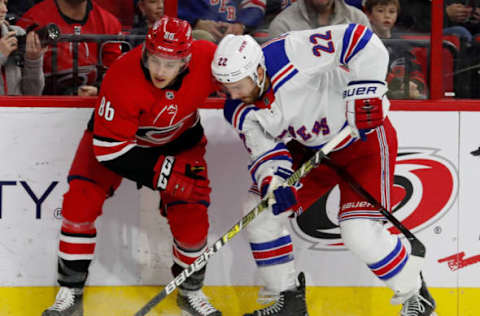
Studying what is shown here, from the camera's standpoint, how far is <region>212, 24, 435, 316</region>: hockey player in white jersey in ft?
8.85

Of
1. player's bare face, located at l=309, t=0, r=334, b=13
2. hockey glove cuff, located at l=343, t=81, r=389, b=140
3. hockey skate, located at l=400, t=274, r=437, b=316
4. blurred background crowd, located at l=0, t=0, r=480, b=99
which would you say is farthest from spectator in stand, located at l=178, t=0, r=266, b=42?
hockey skate, located at l=400, t=274, r=437, b=316

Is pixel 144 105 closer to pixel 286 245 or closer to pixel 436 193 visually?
pixel 286 245

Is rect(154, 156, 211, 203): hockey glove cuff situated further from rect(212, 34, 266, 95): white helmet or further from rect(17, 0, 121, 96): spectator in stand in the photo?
rect(17, 0, 121, 96): spectator in stand

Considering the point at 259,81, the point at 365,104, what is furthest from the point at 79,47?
the point at 365,104

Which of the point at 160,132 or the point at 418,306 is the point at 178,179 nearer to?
the point at 160,132

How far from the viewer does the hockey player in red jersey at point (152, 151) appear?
108 inches

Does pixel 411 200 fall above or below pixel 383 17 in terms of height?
below

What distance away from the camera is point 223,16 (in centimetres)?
316

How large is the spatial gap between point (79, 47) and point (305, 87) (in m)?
0.98

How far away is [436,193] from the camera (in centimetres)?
324

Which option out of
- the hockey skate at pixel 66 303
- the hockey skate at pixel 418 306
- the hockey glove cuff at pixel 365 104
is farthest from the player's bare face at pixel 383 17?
the hockey skate at pixel 66 303

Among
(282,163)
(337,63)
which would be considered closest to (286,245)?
(282,163)

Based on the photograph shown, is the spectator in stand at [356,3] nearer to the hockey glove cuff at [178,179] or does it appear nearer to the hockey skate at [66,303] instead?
the hockey glove cuff at [178,179]

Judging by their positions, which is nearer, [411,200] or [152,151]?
[152,151]
